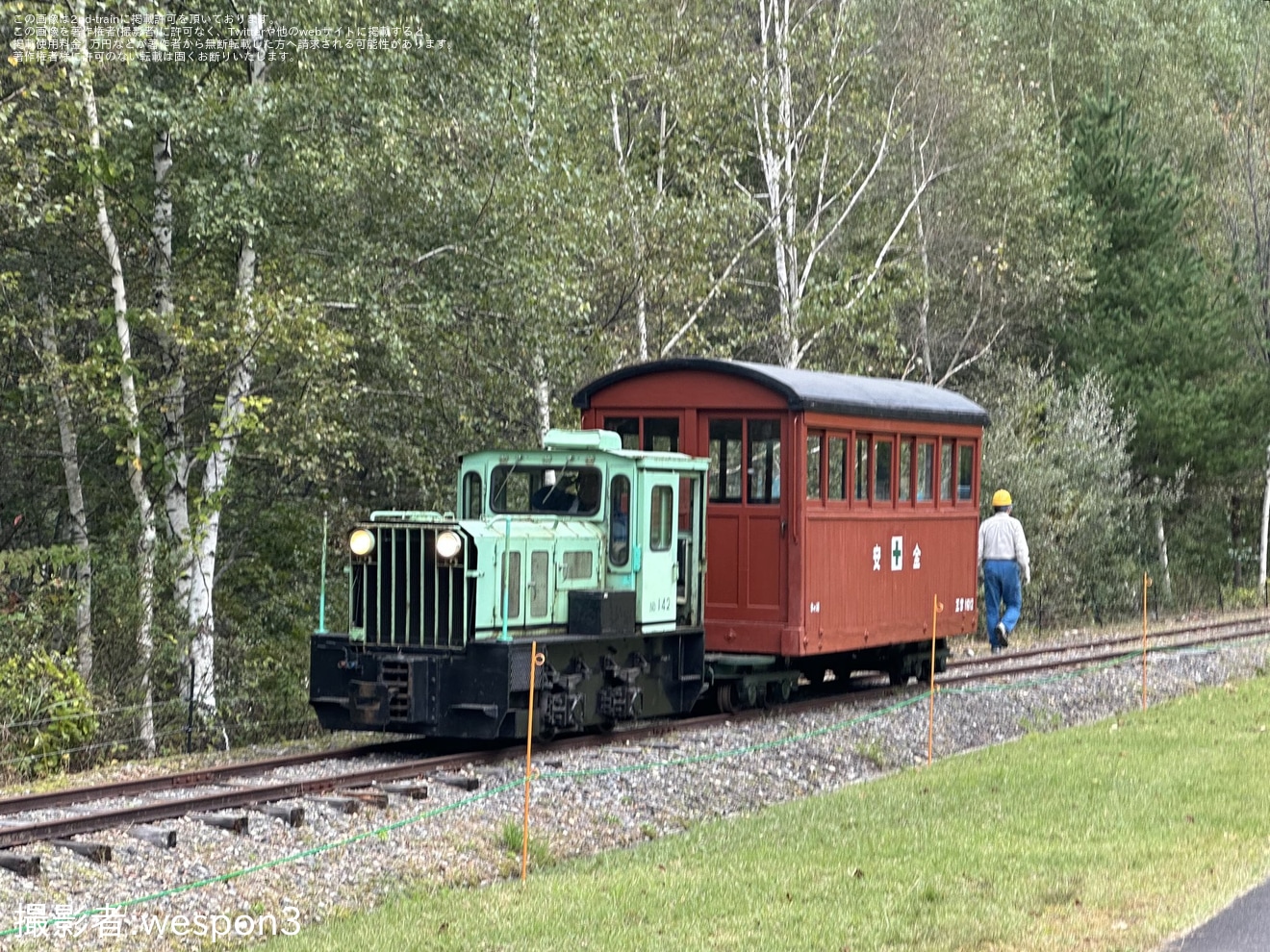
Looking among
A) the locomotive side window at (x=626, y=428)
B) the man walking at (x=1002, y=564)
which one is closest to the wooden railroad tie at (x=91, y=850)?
the locomotive side window at (x=626, y=428)

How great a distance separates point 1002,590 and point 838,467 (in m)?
4.00

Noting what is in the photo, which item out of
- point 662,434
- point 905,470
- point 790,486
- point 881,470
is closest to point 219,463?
point 662,434

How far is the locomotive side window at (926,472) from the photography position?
17516mm

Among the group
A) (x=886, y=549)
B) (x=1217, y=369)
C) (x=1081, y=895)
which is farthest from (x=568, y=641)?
(x=1217, y=369)

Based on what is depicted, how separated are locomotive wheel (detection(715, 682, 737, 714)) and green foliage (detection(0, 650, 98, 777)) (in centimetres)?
579

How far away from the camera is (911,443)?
682 inches

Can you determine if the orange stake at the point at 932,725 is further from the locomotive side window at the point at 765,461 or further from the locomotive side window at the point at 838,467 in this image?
the locomotive side window at the point at 765,461

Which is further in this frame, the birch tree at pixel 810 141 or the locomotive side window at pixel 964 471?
the birch tree at pixel 810 141

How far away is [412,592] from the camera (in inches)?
525

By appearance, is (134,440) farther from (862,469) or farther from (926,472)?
(926,472)

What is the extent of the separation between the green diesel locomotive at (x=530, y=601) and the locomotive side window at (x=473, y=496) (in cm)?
1

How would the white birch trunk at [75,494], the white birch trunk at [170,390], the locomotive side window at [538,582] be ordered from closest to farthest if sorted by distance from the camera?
1. the locomotive side window at [538,582]
2. the white birch trunk at [75,494]
3. the white birch trunk at [170,390]

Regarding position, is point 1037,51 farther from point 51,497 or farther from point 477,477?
point 477,477

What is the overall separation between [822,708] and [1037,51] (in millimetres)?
32214
